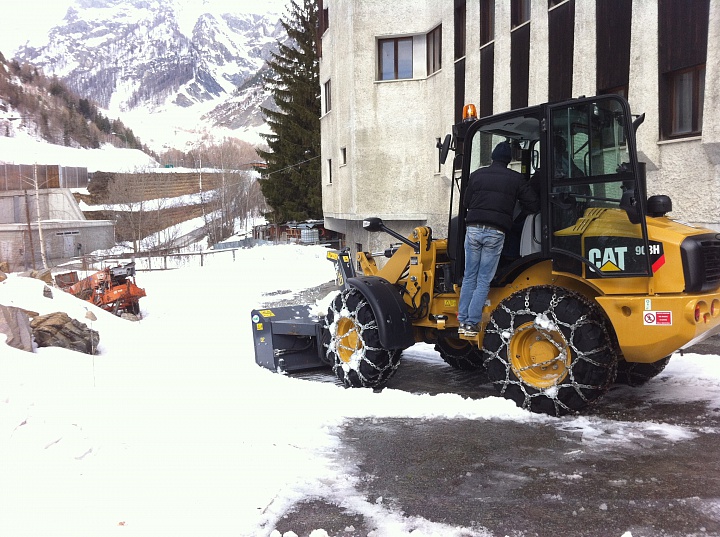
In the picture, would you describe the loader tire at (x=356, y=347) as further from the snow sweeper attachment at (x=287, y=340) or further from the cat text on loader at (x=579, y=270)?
the snow sweeper attachment at (x=287, y=340)

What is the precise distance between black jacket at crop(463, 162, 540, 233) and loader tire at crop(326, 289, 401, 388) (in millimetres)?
1711

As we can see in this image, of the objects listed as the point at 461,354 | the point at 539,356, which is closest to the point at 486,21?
the point at 461,354

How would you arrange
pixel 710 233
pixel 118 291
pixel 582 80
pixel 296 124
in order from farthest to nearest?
pixel 296 124
pixel 118 291
pixel 582 80
pixel 710 233

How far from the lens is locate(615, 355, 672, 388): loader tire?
21.2 ft

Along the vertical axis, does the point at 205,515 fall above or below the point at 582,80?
below

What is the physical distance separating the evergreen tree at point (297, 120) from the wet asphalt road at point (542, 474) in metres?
35.0

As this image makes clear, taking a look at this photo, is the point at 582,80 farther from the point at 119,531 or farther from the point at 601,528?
the point at 119,531

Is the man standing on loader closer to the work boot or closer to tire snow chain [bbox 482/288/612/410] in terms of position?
the work boot

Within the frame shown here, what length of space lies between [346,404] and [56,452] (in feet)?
8.72

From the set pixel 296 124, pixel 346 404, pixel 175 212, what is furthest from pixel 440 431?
pixel 175 212

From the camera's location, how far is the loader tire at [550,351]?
529 centimetres

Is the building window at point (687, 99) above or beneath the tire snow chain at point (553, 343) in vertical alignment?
above

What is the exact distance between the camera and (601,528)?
3652 mm

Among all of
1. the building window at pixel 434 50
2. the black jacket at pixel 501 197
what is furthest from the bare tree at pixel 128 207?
the black jacket at pixel 501 197
